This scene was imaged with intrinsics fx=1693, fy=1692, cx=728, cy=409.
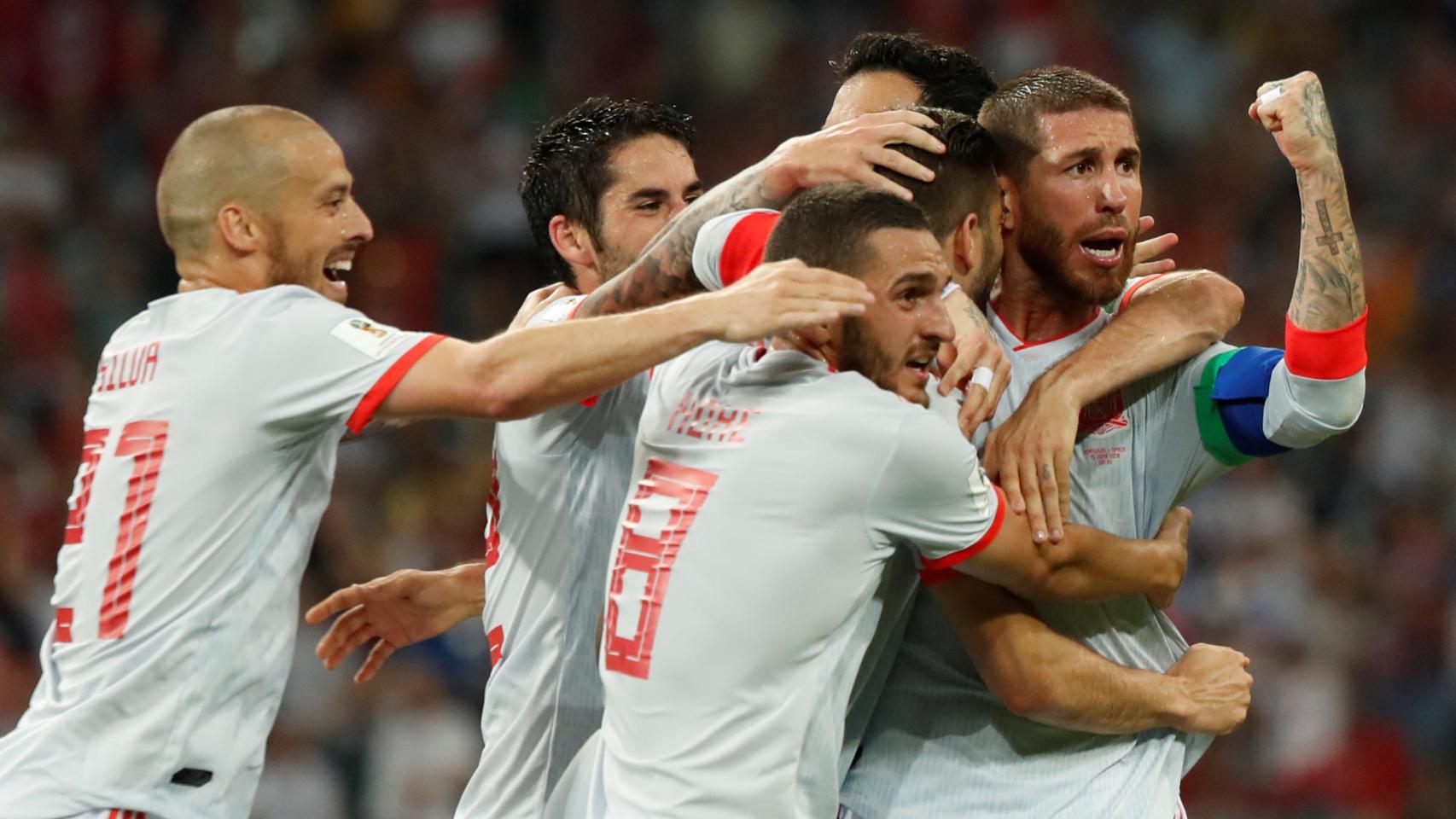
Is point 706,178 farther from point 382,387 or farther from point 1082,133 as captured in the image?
point 382,387

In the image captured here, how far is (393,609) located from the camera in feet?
15.2

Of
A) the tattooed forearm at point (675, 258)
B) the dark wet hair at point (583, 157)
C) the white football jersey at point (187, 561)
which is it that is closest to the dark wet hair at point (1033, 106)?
the tattooed forearm at point (675, 258)

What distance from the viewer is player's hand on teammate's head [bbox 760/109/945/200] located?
11.9 feet

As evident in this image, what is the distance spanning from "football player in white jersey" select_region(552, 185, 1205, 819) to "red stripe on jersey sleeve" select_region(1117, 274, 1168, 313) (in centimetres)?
80

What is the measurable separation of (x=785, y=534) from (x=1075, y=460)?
1.01 meters

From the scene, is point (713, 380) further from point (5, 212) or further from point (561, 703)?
point (5, 212)

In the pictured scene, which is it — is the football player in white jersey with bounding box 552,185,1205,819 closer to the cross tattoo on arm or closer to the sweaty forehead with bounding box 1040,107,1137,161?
the sweaty forehead with bounding box 1040,107,1137,161

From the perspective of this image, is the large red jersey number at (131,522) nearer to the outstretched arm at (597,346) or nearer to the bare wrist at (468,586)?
the outstretched arm at (597,346)

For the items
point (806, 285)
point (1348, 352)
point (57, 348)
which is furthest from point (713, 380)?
point (57, 348)

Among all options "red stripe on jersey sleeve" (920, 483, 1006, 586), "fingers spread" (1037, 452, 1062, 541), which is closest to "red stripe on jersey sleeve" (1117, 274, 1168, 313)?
"fingers spread" (1037, 452, 1062, 541)

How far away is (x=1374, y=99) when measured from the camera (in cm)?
1040

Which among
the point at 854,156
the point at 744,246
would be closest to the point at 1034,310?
the point at 854,156

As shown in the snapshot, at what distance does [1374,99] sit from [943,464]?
8.25 m

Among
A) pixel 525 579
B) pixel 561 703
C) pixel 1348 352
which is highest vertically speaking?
pixel 1348 352
